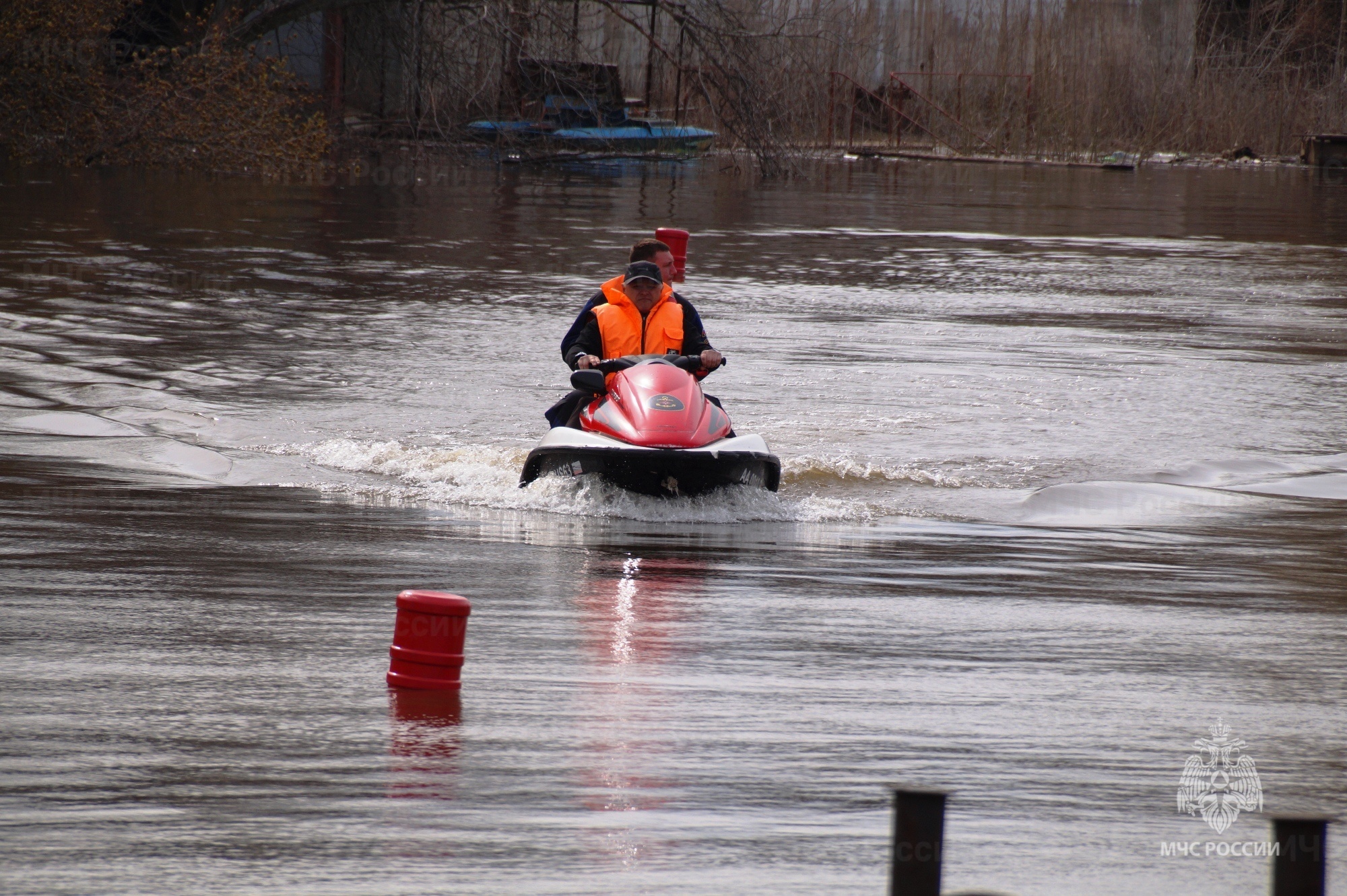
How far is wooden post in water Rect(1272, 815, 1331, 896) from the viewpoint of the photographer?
2.08 meters

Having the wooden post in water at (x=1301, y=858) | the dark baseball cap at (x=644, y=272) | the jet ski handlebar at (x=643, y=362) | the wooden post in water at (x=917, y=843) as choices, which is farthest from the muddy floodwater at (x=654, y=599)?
the wooden post in water at (x=1301, y=858)

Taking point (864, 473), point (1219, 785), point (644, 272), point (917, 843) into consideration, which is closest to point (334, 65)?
point (864, 473)

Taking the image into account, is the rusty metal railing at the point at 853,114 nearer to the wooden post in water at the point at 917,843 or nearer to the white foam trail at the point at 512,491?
the white foam trail at the point at 512,491

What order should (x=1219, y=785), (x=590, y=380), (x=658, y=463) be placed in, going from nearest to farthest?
(x=1219, y=785), (x=658, y=463), (x=590, y=380)

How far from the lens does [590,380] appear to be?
834 centimetres

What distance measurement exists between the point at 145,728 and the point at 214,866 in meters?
0.97

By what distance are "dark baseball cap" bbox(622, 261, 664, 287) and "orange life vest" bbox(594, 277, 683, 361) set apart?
0.13 metres

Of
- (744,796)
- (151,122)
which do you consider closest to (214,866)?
(744,796)

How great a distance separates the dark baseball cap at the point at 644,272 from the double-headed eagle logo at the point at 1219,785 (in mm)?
4681

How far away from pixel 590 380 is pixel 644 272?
0.77m

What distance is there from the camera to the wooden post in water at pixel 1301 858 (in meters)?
2.08

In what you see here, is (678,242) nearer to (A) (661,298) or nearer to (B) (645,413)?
(A) (661,298)

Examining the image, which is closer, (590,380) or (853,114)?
(590,380)

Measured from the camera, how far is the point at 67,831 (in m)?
3.81
